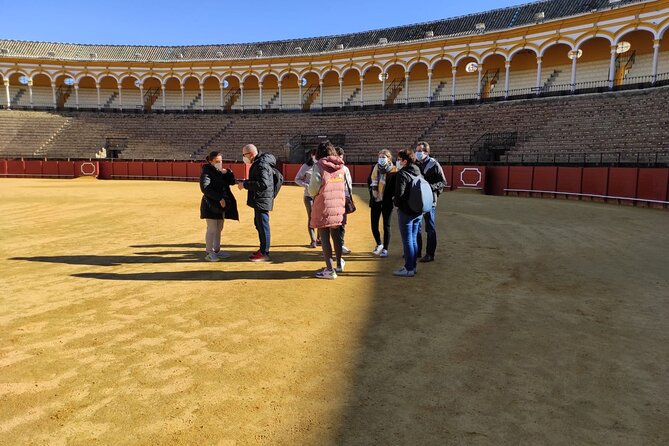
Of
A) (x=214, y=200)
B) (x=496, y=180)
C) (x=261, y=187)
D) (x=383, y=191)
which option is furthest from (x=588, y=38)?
(x=214, y=200)

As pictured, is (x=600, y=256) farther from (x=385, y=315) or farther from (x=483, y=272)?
(x=385, y=315)

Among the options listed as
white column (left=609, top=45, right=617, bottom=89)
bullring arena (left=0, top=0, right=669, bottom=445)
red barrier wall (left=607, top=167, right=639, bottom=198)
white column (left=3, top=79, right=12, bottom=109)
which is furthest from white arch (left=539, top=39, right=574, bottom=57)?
white column (left=3, top=79, right=12, bottom=109)

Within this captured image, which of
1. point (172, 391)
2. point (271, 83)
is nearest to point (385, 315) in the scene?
point (172, 391)

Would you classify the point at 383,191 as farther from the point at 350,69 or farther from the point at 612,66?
the point at 350,69

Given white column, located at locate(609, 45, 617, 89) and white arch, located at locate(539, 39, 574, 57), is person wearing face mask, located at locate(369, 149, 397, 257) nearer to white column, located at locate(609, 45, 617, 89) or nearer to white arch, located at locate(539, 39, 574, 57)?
white column, located at locate(609, 45, 617, 89)

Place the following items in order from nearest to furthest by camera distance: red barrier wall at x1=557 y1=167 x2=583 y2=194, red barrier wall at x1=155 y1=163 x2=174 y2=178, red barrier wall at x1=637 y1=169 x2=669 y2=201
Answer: red barrier wall at x1=637 y1=169 x2=669 y2=201 → red barrier wall at x1=557 y1=167 x2=583 y2=194 → red barrier wall at x1=155 y1=163 x2=174 y2=178

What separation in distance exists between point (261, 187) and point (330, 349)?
3.17 meters

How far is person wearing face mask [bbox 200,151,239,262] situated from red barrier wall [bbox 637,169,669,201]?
14.7 metres

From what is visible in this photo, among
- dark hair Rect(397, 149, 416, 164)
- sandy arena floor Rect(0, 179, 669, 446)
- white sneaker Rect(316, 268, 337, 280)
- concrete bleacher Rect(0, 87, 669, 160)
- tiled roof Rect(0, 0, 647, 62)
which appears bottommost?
sandy arena floor Rect(0, 179, 669, 446)

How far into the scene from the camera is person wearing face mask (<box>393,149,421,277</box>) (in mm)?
5497

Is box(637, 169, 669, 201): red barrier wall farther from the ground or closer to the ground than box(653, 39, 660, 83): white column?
closer to the ground

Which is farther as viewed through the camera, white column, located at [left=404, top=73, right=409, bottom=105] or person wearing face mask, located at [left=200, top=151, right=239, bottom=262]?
white column, located at [left=404, top=73, right=409, bottom=105]

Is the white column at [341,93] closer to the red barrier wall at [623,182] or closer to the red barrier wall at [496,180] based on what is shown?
the red barrier wall at [496,180]

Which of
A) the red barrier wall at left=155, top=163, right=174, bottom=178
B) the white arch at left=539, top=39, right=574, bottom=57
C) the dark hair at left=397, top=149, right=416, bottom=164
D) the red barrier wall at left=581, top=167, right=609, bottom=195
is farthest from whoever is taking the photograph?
the red barrier wall at left=155, top=163, right=174, bottom=178
